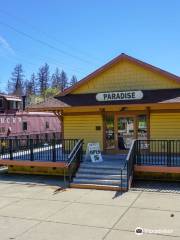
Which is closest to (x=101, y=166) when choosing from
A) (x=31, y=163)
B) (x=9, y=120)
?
(x=31, y=163)

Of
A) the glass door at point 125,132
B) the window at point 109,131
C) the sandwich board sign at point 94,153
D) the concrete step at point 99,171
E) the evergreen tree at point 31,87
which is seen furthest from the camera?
the evergreen tree at point 31,87

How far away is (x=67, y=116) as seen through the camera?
19.0 meters

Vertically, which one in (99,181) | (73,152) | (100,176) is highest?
(73,152)

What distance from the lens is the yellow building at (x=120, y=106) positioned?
17156 millimetres

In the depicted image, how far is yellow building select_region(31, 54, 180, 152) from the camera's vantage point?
17.2 m

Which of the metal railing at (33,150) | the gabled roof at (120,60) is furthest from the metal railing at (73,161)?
the gabled roof at (120,60)

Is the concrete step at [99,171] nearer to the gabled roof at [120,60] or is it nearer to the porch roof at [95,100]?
the porch roof at [95,100]

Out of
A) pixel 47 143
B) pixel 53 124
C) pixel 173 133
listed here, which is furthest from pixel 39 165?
pixel 53 124

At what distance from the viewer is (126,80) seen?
1836cm

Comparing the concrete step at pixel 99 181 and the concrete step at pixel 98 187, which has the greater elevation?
the concrete step at pixel 99 181

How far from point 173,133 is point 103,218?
8174mm

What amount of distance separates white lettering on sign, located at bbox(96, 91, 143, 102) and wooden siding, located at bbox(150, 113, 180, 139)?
1142 mm

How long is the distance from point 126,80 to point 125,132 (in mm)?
2518

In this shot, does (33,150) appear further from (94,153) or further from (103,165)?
(103,165)
